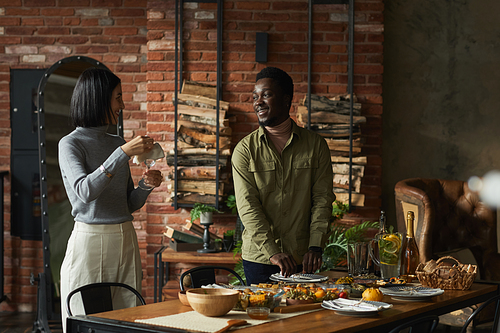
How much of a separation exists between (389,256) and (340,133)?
6.24 feet

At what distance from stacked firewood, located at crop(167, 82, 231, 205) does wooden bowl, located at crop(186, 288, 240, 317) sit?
2.41 meters

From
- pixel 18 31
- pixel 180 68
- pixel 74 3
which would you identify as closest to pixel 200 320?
pixel 180 68

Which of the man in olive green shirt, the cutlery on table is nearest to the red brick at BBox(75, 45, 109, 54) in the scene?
the man in olive green shirt

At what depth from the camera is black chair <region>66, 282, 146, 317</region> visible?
1991 mm

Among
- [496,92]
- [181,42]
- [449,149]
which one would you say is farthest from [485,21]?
[181,42]

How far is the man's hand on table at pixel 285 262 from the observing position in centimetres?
223

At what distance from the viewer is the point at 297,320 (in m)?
1.57

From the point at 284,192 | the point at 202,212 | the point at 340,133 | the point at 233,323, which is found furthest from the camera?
the point at 340,133

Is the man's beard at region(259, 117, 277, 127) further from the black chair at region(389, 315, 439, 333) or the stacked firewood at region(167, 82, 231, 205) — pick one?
the stacked firewood at region(167, 82, 231, 205)

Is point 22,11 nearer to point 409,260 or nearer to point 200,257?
point 200,257

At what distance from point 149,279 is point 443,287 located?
2547 mm

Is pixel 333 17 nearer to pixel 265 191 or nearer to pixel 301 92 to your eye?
pixel 301 92

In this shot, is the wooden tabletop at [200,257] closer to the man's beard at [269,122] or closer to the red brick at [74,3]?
the man's beard at [269,122]

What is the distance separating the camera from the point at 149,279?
4113mm
